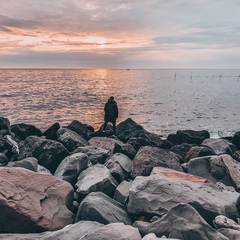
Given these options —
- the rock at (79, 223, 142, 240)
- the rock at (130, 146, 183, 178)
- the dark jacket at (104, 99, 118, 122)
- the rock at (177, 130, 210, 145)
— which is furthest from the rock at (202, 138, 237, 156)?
the rock at (79, 223, 142, 240)

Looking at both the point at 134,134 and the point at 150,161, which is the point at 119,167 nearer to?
the point at 150,161

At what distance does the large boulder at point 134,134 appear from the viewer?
46.4 feet

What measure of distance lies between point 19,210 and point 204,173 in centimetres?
567

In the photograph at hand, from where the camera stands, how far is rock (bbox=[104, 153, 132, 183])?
8023 mm

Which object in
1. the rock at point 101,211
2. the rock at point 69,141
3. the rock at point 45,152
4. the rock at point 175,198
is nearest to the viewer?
the rock at point 101,211

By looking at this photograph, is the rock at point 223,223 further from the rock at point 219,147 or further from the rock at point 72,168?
the rock at point 219,147

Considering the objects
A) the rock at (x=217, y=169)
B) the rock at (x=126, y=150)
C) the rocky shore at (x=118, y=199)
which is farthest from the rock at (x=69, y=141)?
the rock at (x=217, y=169)

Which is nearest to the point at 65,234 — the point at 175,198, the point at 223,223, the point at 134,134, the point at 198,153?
the point at 175,198

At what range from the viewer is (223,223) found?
5.30 m

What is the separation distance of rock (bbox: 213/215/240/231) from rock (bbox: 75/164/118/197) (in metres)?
2.74

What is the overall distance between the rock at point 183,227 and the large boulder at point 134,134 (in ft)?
28.9

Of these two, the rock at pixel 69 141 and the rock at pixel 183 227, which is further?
the rock at pixel 69 141

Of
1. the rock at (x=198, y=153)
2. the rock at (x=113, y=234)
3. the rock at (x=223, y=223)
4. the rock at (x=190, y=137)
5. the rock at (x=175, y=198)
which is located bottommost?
the rock at (x=190, y=137)

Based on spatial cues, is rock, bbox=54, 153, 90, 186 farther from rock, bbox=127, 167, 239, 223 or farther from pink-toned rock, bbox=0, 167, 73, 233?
rock, bbox=127, 167, 239, 223
